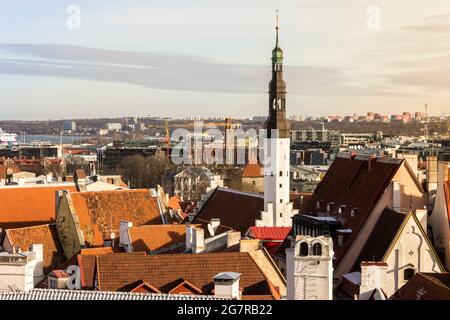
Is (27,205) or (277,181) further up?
(277,181)

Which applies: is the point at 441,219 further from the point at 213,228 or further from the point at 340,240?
the point at 213,228

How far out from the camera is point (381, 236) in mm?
25016

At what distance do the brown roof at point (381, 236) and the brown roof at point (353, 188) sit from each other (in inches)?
18.8

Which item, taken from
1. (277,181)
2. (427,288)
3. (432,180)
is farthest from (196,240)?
(277,181)

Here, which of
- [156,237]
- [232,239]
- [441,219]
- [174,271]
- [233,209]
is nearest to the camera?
[174,271]

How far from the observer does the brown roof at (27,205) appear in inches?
1342

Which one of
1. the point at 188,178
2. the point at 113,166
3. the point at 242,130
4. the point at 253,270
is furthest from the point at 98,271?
the point at 242,130

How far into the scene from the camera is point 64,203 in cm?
2930

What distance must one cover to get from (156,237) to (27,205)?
11.3 meters

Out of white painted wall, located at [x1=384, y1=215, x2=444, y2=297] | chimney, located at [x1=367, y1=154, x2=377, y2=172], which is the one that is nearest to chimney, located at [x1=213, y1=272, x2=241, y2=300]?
white painted wall, located at [x1=384, y1=215, x2=444, y2=297]

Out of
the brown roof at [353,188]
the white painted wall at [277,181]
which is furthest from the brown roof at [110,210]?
the brown roof at [353,188]

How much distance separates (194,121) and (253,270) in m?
174

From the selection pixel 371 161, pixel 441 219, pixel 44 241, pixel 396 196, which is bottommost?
pixel 44 241

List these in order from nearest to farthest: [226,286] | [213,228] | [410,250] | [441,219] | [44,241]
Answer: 1. [226,286]
2. [410,250]
3. [441,219]
4. [213,228]
5. [44,241]
